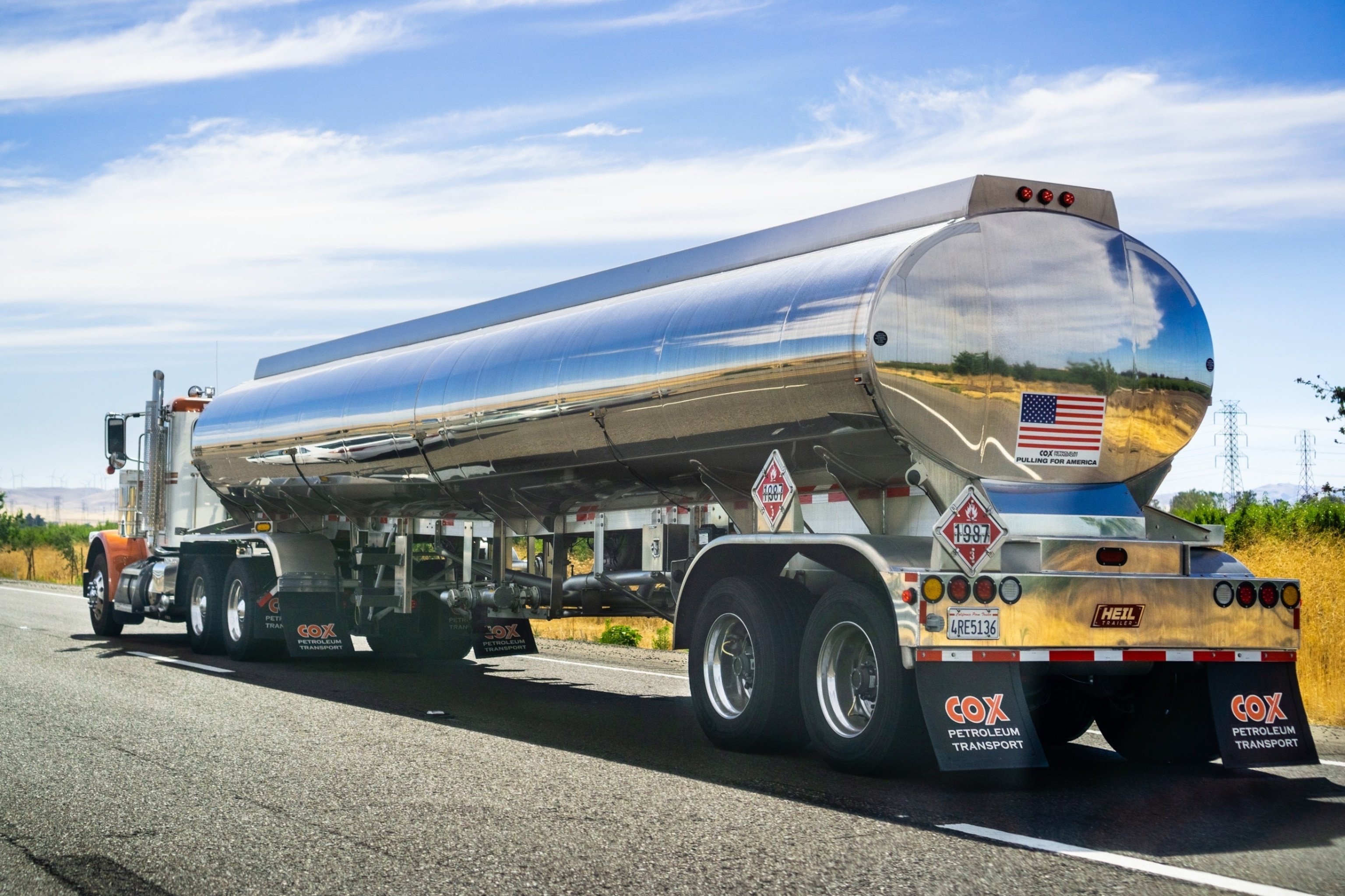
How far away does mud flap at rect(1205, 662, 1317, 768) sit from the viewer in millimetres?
7934

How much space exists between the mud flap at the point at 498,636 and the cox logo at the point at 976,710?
6.33 metres

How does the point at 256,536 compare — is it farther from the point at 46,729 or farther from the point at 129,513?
the point at 46,729

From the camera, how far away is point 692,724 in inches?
412

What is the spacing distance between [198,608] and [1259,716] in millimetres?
12412

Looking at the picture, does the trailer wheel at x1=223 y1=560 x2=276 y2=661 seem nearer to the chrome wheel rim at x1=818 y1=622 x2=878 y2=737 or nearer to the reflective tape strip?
the chrome wheel rim at x1=818 y1=622 x2=878 y2=737

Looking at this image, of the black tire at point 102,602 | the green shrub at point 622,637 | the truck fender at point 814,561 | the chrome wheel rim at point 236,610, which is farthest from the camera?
the green shrub at point 622,637

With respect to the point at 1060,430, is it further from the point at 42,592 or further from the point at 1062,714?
the point at 42,592

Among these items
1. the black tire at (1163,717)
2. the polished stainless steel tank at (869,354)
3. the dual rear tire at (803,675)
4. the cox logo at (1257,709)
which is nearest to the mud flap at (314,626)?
the polished stainless steel tank at (869,354)

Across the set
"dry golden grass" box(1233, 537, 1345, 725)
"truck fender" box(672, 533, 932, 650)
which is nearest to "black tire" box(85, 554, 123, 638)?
"truck fender" box(672, 533, 932, 650)

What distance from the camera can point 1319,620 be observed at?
13.2 m

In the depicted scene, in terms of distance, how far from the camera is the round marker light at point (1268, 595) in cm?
808

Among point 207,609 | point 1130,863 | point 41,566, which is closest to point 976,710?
point 1130,863

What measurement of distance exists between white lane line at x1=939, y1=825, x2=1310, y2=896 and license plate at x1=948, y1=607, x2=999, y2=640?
1.11 meters

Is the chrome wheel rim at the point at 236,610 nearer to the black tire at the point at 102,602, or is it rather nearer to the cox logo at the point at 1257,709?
the black tire at the point at 102,602
